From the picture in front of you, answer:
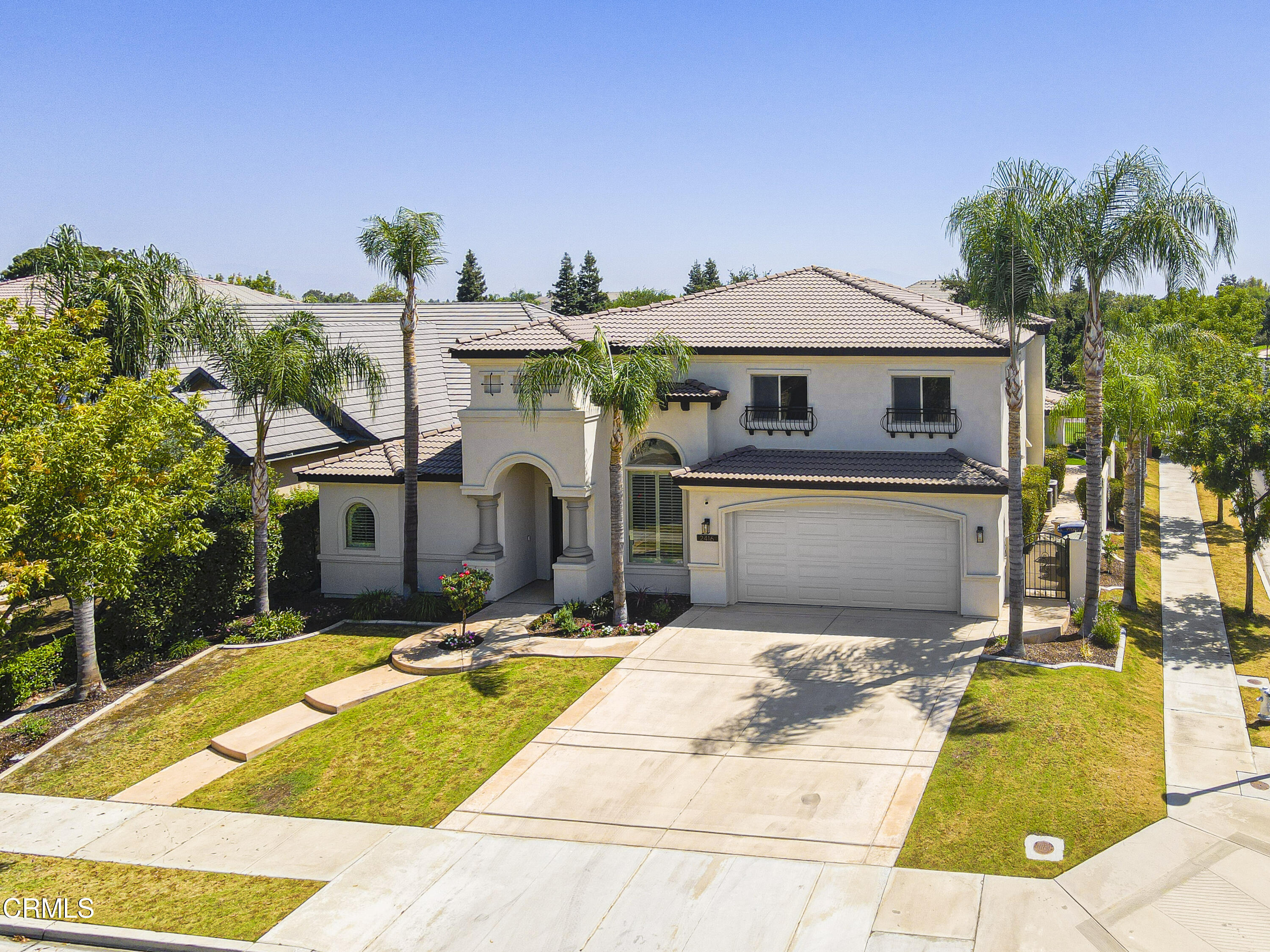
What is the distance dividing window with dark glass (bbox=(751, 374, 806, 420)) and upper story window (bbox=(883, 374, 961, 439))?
185cm

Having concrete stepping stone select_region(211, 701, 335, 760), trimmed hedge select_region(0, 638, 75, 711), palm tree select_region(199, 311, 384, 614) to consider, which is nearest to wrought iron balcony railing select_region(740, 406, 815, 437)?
palm tree select_region(199, 311, 384, 614)

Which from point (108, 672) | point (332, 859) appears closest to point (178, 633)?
point (108, 672)

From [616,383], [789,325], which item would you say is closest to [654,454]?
[616,383]

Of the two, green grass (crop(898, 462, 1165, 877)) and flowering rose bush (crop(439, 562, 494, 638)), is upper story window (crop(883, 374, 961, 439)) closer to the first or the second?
green grass (crop(898, 462, 1165, 877))

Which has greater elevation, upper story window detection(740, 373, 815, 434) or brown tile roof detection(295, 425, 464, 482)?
upper story window detection(740, 373, 815, 434)

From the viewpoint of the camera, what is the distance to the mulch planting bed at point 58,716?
635 inches

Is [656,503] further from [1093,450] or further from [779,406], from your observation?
[1093,450]

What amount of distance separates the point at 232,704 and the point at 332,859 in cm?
633

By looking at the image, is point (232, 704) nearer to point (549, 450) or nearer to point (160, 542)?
point (160, 542)

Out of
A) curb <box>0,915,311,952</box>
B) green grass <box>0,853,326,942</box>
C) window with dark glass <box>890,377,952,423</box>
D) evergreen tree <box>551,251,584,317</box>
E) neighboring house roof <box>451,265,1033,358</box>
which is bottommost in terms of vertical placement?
curb <box>0,915,311,952</box>

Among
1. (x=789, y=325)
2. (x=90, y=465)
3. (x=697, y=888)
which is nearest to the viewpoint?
Answer: (x=697, y=888)

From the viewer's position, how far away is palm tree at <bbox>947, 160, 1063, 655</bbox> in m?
16.5

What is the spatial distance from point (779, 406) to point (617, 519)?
5.01 m

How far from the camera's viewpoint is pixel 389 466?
76.3ft
